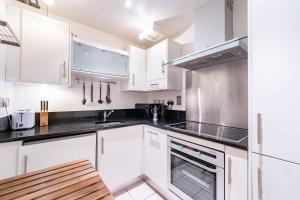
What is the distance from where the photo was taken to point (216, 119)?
5.56 ft

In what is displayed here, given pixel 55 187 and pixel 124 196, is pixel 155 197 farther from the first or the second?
pixel 55 187

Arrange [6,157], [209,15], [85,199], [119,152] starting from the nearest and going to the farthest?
1. [85,199]
2. [6,157]
3. [209,15]
4. [119,152]

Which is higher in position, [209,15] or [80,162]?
[209,15]

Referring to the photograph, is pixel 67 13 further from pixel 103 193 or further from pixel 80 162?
pixel 103 193

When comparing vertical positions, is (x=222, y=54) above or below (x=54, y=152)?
above

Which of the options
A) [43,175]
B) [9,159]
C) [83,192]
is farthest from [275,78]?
[9,159]

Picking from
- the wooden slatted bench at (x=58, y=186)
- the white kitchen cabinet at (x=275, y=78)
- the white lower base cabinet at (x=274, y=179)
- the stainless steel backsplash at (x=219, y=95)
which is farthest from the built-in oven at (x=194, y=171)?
the wooden slatted bench at (x=58, y=186)

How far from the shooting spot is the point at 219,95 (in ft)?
5.51

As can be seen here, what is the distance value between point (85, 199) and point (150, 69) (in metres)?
1.92

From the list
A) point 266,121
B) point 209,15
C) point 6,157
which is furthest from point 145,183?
point 209,15

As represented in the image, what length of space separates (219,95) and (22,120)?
6.99 feet

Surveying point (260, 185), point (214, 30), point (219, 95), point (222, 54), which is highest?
point (214, 30)

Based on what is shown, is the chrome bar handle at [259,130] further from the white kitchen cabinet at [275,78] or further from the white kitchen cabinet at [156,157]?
the white kitchen cabinet at [156,157]

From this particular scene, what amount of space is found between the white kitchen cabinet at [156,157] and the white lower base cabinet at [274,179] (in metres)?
0.81
